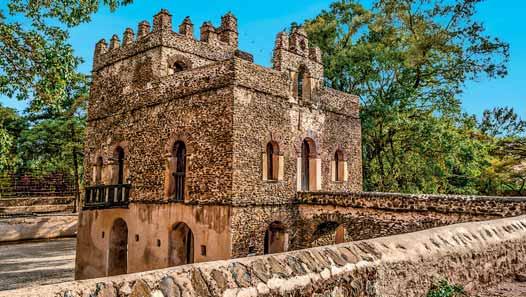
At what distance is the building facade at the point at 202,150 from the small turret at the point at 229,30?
63cm

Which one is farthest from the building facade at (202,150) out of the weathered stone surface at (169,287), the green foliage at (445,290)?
the weathered stone surface at (169,287)

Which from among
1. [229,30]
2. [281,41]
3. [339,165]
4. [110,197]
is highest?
[229,30]

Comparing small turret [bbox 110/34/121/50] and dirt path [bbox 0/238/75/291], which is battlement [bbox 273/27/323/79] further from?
dirt path [bbox 0/238/75/291]

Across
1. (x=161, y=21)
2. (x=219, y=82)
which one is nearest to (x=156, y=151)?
(x=219, y=82)

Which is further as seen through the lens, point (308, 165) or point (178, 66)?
point (178, 66)

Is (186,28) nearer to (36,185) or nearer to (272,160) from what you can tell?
(272,160)

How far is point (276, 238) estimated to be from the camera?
14.3 meters

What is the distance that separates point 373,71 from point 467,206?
38.8 ft

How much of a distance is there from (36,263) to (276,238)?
1384 cm

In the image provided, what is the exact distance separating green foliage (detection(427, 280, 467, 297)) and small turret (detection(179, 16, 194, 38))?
53.8 ft

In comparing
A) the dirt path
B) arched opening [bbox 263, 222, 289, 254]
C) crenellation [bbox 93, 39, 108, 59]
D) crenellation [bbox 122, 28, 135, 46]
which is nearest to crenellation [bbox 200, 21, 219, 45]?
crenellation [bbox 122, 28, 135, 46]

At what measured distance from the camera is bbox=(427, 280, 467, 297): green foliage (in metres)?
4.49

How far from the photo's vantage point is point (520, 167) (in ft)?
74.6

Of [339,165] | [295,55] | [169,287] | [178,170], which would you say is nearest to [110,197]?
[178,170]
